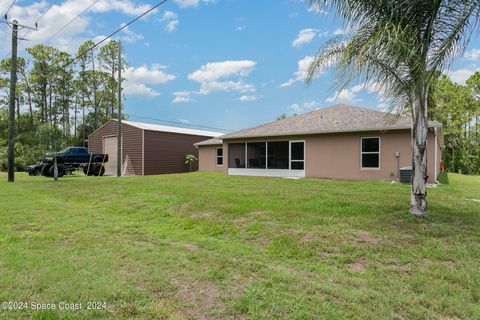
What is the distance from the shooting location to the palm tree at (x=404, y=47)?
16.9 feet

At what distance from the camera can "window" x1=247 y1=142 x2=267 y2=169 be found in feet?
53.0

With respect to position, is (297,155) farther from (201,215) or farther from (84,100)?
(84,100)

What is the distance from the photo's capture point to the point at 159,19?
9.69 metres

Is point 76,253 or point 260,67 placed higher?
point 260,67

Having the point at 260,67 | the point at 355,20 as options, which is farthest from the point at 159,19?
the point at 260,67

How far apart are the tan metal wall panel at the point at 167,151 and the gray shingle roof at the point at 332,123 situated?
814 cm

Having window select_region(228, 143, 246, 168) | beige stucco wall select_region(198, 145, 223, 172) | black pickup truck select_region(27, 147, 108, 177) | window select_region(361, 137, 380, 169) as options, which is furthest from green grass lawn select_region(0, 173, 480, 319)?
beige stucco wall select_region(198, 145, 223, 172)

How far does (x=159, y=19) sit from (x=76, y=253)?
7920mm

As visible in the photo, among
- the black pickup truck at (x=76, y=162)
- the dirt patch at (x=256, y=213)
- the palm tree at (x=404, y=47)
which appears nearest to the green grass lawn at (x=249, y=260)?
the dirt patch at (x=256, y=213)

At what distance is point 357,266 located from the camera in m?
3.81

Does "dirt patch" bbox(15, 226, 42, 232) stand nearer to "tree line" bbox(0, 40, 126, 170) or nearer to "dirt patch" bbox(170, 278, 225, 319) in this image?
"dirt patch" bbox(170, 278, 225, 319)

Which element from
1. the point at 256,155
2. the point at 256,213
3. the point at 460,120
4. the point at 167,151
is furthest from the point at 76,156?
the point at 460,120

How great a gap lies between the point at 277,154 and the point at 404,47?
10.8 meters

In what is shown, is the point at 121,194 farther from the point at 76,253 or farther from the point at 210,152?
the point at 210,152
